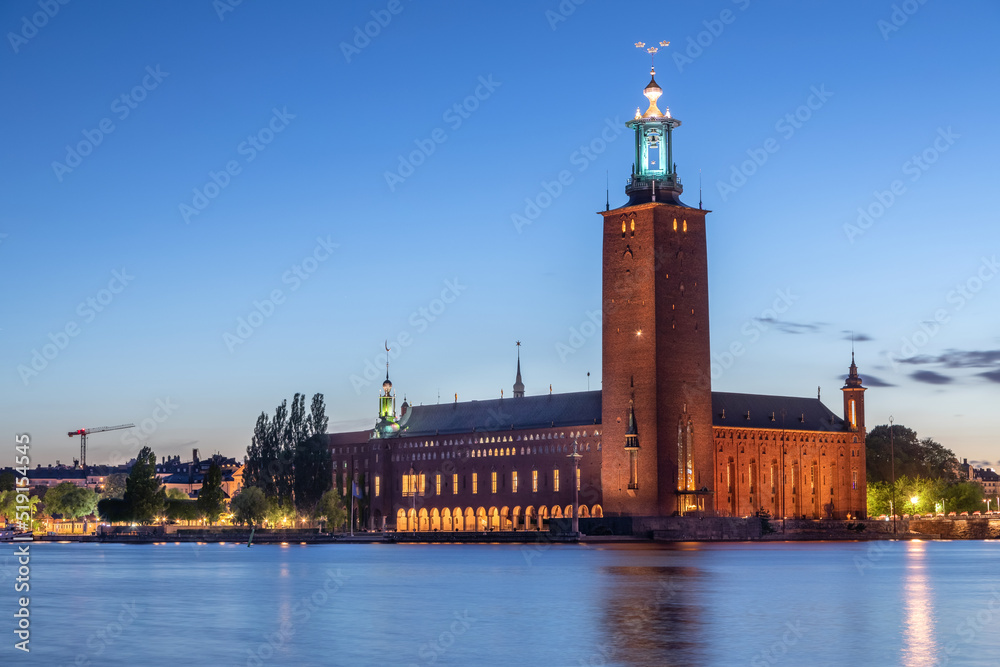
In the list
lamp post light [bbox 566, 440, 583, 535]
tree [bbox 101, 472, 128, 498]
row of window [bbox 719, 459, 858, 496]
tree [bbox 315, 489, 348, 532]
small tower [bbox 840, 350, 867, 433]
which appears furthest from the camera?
tree [bbox 101, 472, 128, 498]

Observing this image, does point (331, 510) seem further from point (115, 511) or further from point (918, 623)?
point (918, 623)

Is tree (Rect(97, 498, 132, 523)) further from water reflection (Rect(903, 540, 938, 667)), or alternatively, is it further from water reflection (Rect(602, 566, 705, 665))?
water reflection (Rect(903, 540, 938, 667))

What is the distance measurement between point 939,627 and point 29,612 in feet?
62.5

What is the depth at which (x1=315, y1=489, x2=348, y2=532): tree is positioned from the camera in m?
95.0

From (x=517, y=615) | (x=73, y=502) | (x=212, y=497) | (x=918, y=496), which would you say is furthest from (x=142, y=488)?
(x=517, y=615)

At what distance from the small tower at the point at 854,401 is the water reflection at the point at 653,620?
217 ft

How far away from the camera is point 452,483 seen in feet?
358

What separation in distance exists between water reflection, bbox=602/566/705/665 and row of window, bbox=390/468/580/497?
55977mm

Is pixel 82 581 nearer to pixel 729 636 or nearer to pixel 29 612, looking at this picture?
pixel 29 612

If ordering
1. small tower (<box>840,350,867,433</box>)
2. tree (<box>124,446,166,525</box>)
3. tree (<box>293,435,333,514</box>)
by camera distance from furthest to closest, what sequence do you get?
small tower (<box>840,350,867,433</box>), tree (<box>124,446,166,525</box>), tree (<box>293,435,333,514</box>)

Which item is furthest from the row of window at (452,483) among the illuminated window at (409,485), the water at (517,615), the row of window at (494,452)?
the water at (517,615)

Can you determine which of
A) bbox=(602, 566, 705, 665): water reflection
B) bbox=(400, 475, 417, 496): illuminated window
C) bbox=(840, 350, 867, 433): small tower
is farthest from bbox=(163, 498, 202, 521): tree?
bbox=(602, 566, 705, 665): water reflection

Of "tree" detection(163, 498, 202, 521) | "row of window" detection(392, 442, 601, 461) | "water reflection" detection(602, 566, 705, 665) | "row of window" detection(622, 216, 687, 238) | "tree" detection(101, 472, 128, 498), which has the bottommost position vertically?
"water reflection" detection(602, 566, 705, 665)

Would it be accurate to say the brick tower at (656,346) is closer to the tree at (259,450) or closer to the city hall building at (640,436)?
the city hall building at (640,436)
